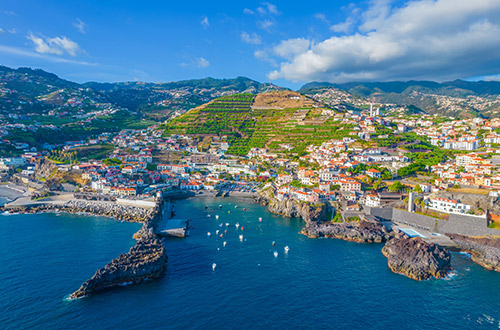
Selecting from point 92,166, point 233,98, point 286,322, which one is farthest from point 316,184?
point 233,98

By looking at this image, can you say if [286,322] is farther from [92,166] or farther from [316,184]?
[92,166]

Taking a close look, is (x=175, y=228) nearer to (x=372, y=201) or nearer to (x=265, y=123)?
(x=372, y=201)

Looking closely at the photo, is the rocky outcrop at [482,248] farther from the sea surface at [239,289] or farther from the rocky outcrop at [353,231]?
the rocky outcrop at [353,231]

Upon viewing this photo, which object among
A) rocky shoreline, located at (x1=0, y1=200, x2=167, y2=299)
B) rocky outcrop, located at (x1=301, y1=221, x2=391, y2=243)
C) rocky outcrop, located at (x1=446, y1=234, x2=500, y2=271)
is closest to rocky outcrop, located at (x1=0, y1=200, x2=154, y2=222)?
rocky shoreline, located at (x1=0, y1=200, x2=167, y2=299)

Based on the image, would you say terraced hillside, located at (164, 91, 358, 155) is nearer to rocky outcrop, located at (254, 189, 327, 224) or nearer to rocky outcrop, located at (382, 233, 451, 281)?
rocky outcrop, located at (254, 189, 327, 224)

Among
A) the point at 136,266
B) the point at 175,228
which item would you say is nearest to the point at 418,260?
the point at 136,266

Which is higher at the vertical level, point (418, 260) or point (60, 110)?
point (60, 110)

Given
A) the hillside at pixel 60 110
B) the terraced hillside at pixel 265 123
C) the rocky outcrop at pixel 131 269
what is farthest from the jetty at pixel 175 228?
the hillside at pixel 60 110
